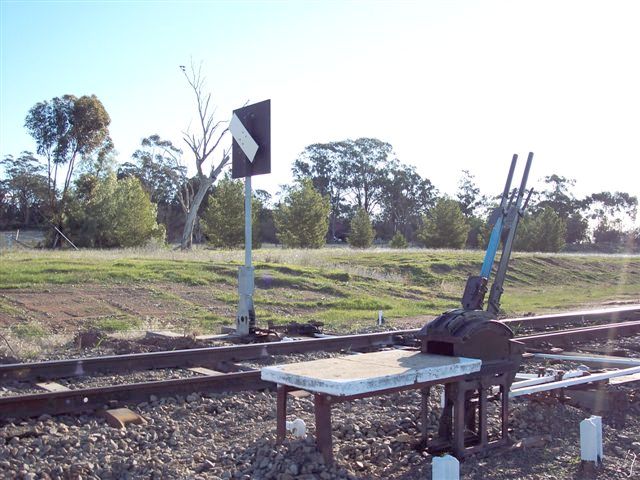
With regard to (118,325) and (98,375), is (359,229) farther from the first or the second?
(98,375)

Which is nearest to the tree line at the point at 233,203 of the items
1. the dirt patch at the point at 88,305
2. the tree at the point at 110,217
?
the tree at the point at 110,217

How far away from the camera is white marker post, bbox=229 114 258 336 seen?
10656mm

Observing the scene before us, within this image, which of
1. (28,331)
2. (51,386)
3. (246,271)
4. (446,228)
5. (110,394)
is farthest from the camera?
(446,228)

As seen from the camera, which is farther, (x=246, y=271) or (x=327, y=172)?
(x=327, y=172)

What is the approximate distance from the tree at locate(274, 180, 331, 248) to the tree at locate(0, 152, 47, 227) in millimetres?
25169

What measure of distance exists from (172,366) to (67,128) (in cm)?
4662

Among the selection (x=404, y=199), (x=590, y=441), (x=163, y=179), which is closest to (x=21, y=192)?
(x=163, y=179)

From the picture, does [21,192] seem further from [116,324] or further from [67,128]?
[116,324]

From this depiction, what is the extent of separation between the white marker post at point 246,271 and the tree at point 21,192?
2242 inches

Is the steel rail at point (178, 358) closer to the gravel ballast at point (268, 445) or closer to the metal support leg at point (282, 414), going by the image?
the gravel ballast at point (268, 445)

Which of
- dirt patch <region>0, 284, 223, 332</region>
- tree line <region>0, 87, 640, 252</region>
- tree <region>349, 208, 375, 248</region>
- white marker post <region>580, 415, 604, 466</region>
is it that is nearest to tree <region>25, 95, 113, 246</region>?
tree line <region>0, 87, 640, 252</region>

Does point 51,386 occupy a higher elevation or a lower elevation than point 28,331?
higher

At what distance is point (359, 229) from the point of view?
62.4 meters

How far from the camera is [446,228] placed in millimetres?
60125
